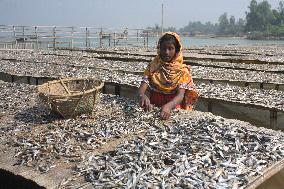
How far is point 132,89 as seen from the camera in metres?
9.15

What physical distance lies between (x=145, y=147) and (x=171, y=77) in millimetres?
2286

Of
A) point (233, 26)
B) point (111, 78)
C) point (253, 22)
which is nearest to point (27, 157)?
point (111, 78)

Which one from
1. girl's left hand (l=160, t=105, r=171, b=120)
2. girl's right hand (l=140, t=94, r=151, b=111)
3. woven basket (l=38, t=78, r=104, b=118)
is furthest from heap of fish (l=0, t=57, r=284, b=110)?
woven basket (l=38, t=78, r=104, b=118)

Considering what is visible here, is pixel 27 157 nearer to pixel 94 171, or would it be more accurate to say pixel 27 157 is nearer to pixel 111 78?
pixel 94 171

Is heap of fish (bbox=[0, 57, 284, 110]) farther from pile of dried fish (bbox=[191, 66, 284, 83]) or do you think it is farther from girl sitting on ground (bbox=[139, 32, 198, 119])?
girl sitting on ground (bbox=[139, 32, 198, 119])

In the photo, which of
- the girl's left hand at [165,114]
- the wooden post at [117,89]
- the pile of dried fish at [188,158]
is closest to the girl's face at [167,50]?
the girl's left hand at [165,114]

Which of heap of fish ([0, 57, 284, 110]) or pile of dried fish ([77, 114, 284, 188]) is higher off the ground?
heap of fish ([0, 57, 284, 110])

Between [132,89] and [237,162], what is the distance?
5.40m

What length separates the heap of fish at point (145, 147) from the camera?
12.2 feet

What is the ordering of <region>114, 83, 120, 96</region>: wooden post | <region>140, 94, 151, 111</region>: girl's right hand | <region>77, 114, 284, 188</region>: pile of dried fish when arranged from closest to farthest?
<region>77, 114, 284, 188</region>: pile of dried fish < <region>140, 94, 151, 111</region>: girl's right hand < <region>114, 83, 120, 96</region>: wooden post

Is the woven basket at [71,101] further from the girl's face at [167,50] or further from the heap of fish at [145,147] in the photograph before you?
the girl's face at [167,50]

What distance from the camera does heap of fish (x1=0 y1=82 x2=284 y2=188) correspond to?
12.2 feet

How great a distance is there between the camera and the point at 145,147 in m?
4.41

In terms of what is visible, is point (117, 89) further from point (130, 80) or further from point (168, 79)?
point (168, 79)
